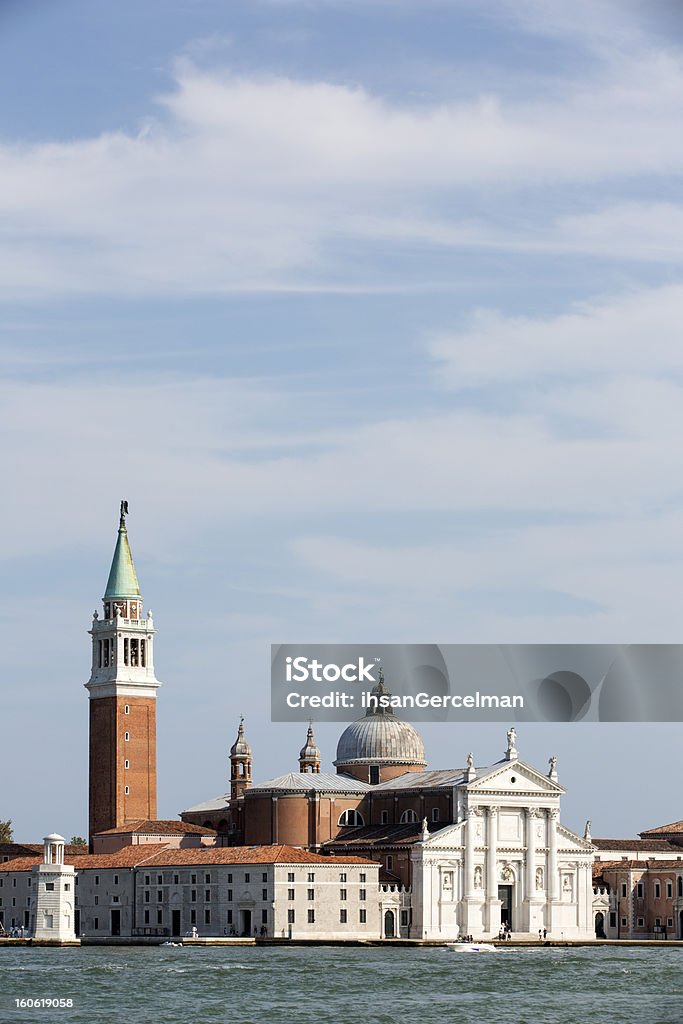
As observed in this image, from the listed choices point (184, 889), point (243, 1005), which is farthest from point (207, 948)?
point (243, 1005)

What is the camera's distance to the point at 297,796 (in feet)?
196

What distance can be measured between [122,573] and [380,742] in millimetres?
9365

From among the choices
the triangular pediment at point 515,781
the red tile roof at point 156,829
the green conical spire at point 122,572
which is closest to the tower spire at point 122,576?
the green conical spire at point 122,572

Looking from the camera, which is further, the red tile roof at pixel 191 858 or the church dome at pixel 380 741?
the church dome at pixel 380 741

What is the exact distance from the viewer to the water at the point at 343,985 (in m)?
33.0

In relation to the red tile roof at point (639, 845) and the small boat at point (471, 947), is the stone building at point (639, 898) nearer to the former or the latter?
the red tile roof at point (639, 845)

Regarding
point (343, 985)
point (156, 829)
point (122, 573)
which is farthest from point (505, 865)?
point (343, 985)

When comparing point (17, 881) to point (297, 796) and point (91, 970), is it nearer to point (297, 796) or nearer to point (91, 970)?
point (297, 796)

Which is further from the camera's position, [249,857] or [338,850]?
[338,850]

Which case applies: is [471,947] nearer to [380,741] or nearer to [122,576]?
[380,741]

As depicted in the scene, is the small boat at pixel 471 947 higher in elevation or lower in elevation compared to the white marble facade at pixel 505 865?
lower

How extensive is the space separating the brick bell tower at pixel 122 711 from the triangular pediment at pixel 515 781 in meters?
10.7

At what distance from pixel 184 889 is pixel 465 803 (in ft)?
25.8

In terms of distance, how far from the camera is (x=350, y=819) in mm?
60469
